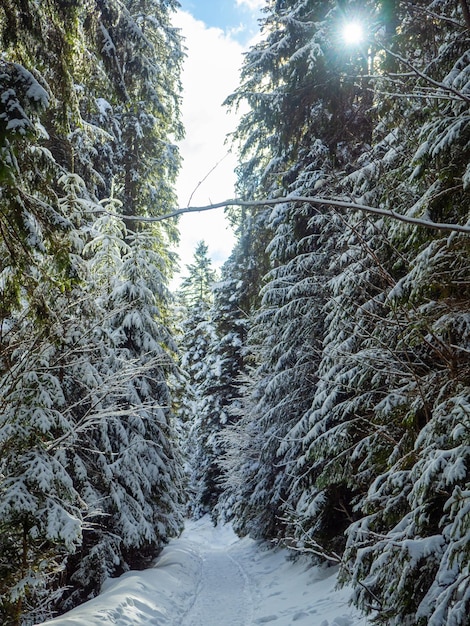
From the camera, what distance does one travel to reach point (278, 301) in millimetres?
10367

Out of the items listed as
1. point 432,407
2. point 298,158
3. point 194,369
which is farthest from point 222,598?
point 194,369

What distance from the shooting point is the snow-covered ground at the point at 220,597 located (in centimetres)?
615

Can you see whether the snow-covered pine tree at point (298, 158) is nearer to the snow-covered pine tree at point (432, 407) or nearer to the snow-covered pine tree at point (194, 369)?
the snow-covered pine tree at point (432, 407)

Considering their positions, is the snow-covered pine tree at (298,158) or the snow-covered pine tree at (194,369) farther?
the snow-covered pine tree at (194,369)

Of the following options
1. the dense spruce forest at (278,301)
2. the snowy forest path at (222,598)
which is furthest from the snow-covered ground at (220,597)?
the dense spruce forest at (278,301)

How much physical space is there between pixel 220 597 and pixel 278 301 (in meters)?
6.59

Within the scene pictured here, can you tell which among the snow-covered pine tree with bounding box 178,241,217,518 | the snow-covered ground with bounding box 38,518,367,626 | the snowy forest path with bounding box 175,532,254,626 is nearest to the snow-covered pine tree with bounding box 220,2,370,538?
the snow-covered ground with bounding box 38,518,367,626

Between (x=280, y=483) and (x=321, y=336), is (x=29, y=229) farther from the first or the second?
(x=280, y=483)

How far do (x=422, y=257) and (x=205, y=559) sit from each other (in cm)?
1349

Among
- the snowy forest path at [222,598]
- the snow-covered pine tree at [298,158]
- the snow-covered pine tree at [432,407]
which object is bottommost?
the snowy forest path at [222,598]

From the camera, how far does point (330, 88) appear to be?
909cm

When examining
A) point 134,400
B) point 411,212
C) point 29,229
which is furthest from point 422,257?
point 134,400

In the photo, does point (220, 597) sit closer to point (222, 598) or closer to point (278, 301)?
point (222, 598)

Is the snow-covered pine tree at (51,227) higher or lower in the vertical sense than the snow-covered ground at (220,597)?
higher
